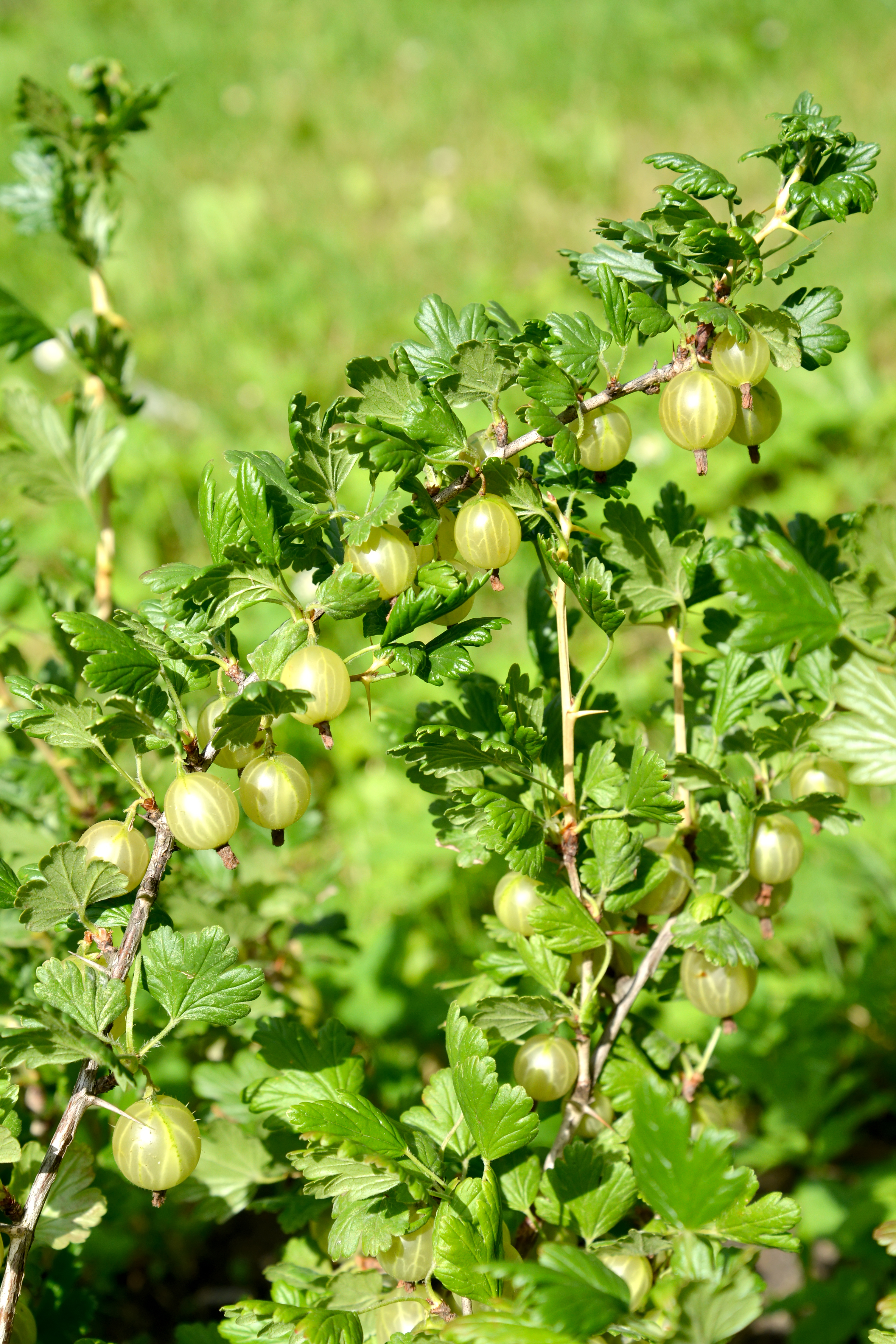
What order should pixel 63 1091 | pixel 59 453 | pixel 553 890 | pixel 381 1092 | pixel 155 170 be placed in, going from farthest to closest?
pixel 155 170 < pixel 381 1092 < pixel 59 453 < pixel 63 1091 < pixel 553 890

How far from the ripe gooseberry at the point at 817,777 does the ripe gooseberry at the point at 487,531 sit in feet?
1.27

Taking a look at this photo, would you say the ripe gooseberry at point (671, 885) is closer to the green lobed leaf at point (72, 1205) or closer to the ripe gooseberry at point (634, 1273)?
the ripe gooseberry at point (634, 1273)

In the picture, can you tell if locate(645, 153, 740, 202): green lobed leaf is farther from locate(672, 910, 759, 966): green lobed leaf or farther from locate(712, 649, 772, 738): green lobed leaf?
locate(672, 910, 759, 966): green lobed leaf

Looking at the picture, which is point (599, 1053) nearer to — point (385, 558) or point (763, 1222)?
point (763, 1222)

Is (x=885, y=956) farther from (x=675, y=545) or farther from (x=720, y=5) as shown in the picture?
(x=720, y=5)

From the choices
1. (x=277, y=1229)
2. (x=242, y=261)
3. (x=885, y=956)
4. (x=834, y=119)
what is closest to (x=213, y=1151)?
(x=277, y=1229)

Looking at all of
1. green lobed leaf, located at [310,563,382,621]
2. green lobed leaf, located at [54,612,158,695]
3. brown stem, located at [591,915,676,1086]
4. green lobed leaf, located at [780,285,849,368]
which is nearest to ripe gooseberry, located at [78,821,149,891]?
green lobed leaf, located at [54,612,158,695]

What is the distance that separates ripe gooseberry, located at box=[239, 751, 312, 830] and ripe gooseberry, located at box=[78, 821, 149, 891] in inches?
4.0

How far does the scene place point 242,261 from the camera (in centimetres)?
453

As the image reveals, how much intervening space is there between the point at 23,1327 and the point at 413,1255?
331 millimetres

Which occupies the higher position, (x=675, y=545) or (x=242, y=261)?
(x=242, y=261)

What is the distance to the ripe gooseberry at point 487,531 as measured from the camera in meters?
0.80

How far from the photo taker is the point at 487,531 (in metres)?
0.80

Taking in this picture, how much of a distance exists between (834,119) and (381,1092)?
4.62 feet
